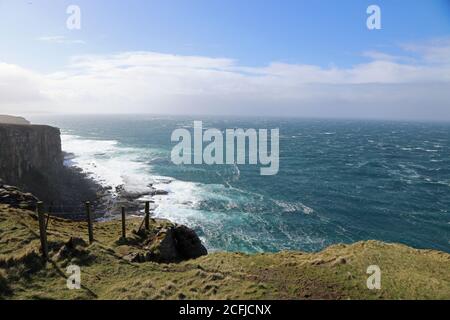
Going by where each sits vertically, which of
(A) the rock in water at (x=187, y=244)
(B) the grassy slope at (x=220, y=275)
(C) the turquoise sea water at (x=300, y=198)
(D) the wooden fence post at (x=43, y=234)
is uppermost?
(D) the wooden fence post at (x=43, y=234)

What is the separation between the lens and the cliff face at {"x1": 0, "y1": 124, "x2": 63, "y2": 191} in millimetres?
61688

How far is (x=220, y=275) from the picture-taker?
1952cm

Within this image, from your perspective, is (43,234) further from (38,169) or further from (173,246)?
(38,169)

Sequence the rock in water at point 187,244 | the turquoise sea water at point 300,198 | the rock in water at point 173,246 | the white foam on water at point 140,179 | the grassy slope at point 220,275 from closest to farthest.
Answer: the grassy slope at point 220,275 → the rock in water at point 173,246 → the rock in water at point 187,244 → the turquoise sea water at point 300,198 → the white foam on water at point 140,179

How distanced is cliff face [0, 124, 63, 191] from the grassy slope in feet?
→ 147

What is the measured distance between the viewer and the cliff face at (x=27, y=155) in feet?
202

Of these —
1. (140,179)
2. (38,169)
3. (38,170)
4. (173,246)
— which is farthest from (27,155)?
(173,246)

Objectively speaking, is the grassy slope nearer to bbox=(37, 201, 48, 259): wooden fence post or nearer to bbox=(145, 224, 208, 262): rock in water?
bbox=(37, 201, 48, 259): wooden fence post

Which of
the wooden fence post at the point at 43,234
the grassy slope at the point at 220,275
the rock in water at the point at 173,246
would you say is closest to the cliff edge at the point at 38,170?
the rock in water at the point at 173,246

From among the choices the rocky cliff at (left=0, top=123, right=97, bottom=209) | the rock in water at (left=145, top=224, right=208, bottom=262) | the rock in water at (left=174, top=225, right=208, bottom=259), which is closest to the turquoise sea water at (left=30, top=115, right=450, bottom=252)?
the rocky cliff at (left=0, top=123, right=97, bottom=209)

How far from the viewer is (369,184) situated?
79.0 meters

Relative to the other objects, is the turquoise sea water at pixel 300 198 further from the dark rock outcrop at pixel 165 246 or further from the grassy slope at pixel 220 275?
the grassy slope at pixel 220 275

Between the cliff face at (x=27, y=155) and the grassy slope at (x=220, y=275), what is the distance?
4485 centimetres

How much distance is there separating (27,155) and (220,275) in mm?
65253
